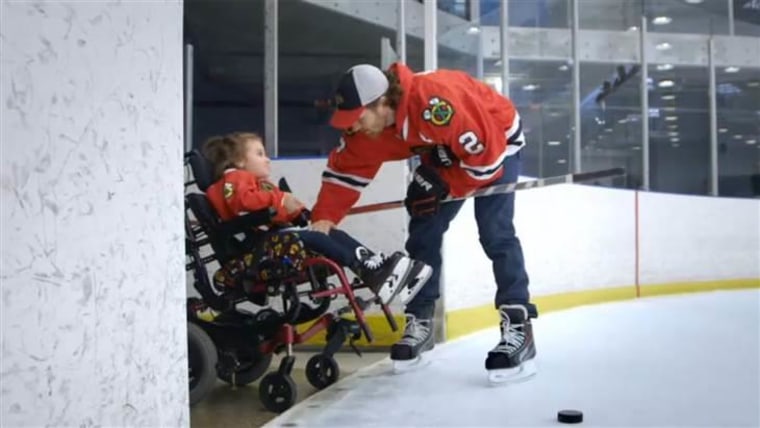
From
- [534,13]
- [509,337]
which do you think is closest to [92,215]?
[509,337]

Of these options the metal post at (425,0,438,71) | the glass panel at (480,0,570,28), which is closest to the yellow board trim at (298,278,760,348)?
the metal post at (425,0,438,71)

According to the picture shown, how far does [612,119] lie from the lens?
5293 millimetres

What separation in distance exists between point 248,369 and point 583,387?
830 mm

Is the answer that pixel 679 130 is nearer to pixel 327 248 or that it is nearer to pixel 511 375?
pixel 511 375

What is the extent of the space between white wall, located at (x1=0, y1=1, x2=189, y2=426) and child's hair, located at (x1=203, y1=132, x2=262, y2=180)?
1.16 meters

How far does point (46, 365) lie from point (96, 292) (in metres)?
0.11

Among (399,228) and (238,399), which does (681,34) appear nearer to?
(399,228)

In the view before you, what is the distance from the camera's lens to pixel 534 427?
1492 millimetres

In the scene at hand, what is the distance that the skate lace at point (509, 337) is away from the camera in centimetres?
201

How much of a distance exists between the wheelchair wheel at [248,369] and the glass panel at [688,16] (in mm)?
4466

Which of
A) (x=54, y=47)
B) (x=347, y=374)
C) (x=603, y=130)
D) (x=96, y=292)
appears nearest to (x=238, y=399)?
(x=347, y=374)

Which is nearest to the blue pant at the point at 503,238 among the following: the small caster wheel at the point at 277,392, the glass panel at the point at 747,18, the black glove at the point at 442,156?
the black glove at the point at 442,156

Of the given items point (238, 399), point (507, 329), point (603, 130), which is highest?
point (603, 130)

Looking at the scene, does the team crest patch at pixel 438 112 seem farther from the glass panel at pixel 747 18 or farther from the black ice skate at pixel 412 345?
the glass panel at pixel 747 18
